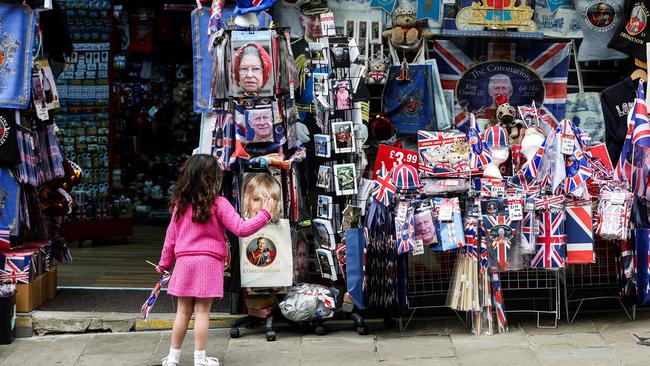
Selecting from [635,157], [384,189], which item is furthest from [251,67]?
[635,157]

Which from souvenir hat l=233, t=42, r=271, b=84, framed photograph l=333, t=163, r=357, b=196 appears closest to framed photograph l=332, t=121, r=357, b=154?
framed photograph l=333, t=163, r=357, b=196

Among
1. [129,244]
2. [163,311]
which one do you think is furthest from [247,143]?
[129,244]

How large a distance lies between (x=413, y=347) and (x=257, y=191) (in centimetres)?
165

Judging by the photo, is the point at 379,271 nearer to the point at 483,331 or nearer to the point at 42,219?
the point at 483,331

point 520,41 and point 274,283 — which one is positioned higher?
point 520,41

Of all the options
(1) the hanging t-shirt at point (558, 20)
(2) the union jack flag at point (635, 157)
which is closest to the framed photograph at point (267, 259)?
(2) the union jack flag at point (635, 157)

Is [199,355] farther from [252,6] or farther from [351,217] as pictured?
[252,6]

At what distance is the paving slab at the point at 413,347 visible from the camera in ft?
24.2

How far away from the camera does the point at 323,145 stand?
8.02 metres

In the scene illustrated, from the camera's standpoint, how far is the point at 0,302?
768 centimetres

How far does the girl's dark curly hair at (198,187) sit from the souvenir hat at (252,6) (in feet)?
4.65

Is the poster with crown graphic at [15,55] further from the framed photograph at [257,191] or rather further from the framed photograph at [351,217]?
the framed photograph at [351,217]

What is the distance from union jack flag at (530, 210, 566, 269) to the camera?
7.77m

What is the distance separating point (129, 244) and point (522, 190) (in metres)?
5.62
